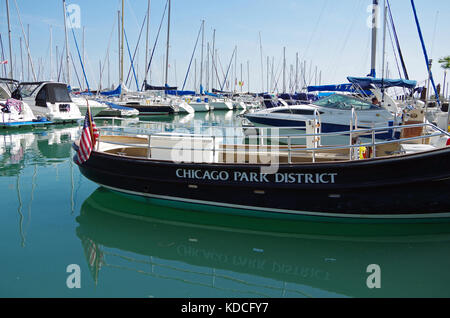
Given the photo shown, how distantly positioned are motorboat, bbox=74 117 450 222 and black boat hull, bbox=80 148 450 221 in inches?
→ 0.6

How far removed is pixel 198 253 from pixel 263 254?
106 cm

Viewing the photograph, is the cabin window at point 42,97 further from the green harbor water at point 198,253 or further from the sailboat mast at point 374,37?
the sailboat mast at point 374,37

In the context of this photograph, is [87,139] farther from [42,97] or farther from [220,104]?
[220,104]

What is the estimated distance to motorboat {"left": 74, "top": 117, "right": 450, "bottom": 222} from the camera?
604 centimetres

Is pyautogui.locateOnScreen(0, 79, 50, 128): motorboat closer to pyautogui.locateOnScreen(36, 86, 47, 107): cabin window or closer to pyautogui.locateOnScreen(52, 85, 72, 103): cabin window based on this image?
pyautogui.locateOnScreen(36, 86, 47, 107): cabin window

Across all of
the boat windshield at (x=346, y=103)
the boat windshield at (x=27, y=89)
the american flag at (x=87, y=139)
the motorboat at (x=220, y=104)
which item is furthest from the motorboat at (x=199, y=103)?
the american flag at (x=87, y=139)

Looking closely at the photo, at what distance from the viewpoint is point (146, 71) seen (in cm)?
4062

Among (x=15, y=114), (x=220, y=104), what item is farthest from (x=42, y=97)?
(x=220, y=104)

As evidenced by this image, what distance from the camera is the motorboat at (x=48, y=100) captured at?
2500 centimetres

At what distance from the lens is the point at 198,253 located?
5.89 meters

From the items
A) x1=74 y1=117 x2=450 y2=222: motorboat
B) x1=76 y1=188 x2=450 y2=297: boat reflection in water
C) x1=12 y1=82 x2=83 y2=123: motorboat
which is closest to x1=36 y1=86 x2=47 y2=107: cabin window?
x1=12 y1=82 x2=83 y2=123: motorboat
